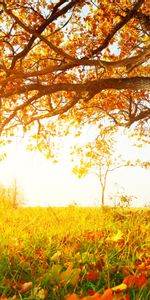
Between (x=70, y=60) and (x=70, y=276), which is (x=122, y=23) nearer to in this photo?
(x=70, y=60)

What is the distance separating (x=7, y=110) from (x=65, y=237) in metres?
8.31

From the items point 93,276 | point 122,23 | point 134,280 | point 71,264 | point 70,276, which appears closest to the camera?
point 134,280

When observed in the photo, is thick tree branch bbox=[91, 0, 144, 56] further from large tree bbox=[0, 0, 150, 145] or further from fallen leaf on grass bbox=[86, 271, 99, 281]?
fallen leaf on grass bbox=[86, 271, 99, 281]

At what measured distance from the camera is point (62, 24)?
12016 mm

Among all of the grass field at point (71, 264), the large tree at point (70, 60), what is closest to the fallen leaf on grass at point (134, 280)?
the grass field at point (71, 264)

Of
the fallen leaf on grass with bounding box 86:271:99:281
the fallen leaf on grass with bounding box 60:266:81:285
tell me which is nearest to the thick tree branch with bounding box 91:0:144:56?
the fallen leaf on grass with bounding box 86:271:99:281

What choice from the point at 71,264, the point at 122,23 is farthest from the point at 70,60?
the point at 71,264

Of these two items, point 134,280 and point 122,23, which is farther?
point 122,23

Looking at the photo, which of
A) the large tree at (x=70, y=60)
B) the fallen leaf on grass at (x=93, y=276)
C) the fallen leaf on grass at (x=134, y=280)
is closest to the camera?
the fallen leaf on grass at (x=134, y=280)

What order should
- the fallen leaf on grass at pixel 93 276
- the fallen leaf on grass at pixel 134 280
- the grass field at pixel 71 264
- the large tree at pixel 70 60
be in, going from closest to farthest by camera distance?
1. the fallen leaf on grass at pixel 134 280
2. the grass field at pixel 71 264
3. the fallen leaf on grass at pixel 93 276
4. the large tree at pixel 70 60

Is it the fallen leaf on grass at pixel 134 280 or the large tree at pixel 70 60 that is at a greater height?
the large tree at pixel 70 60

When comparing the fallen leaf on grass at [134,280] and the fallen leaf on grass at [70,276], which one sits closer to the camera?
the fallen leaf on grass at [134,280]

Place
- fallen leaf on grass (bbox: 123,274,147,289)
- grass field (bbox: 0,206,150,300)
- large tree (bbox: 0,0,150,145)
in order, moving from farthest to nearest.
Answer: large tree (bbox: 0,0,150,145)
grass field (bbox: 0,206,150,300)
fallen leaf on grass (bbox: 123,274,147,289)

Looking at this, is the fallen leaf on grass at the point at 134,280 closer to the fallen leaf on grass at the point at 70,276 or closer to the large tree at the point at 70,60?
the fallen leaf on grass at the point at 70,276
